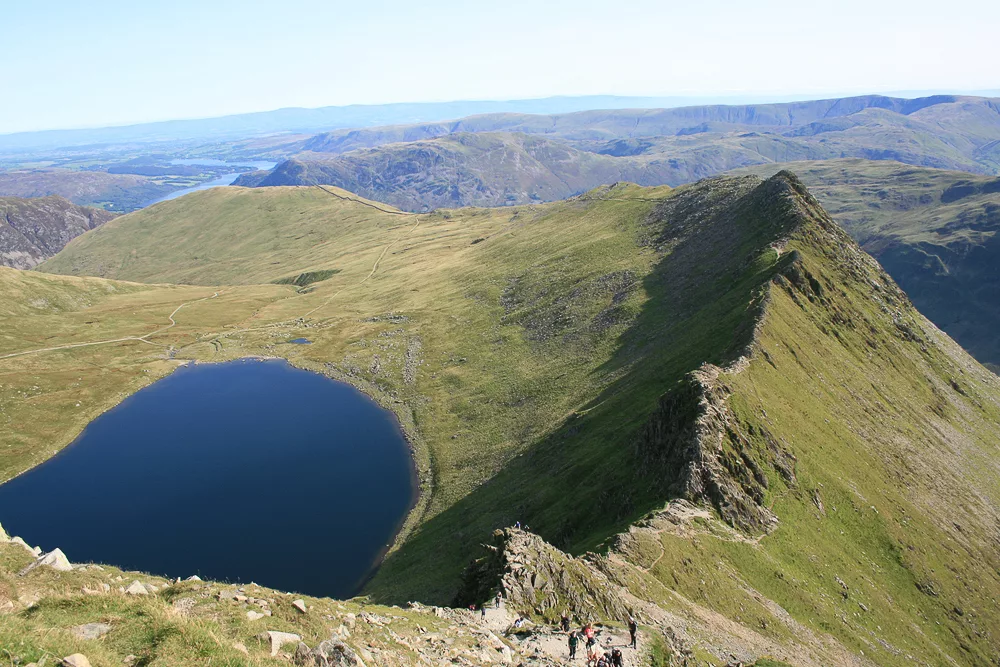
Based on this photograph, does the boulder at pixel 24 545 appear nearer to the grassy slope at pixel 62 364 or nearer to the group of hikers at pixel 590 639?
the group of hikers at pixel 590 639

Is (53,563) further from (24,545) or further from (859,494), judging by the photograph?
(859,494)

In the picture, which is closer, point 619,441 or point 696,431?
point 696,431

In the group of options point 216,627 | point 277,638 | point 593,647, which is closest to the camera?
point 216,627

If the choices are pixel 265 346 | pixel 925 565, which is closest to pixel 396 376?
pixel 265 346

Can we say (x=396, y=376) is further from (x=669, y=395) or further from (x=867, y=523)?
(x=867, y=523)

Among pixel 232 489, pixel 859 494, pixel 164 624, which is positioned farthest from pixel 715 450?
pixel 232 489

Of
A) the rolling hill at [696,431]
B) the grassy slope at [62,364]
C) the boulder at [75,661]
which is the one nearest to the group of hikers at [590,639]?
the rolling hill at [696,431]
